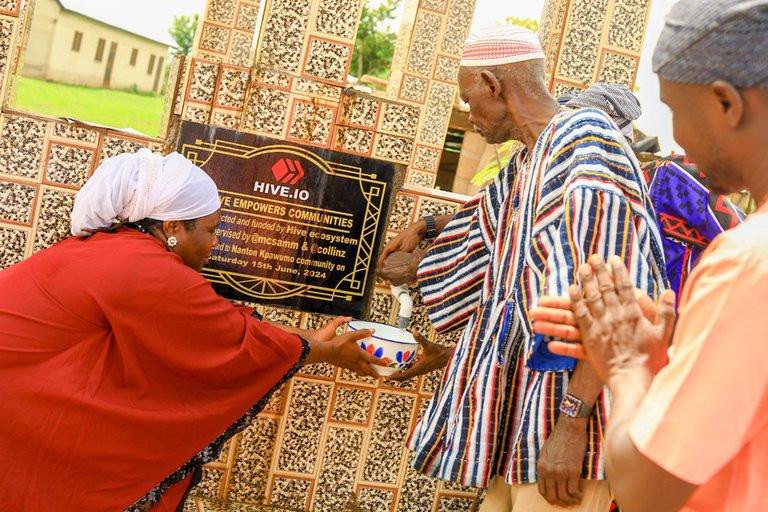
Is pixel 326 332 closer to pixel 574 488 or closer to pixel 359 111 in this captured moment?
pixel 359 111

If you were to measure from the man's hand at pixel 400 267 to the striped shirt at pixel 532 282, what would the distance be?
551mm

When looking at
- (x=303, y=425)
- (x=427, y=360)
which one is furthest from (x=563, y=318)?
(x=303, y=425)

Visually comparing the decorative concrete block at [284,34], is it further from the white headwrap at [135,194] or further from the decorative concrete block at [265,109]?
the white headwrap at [135,194]

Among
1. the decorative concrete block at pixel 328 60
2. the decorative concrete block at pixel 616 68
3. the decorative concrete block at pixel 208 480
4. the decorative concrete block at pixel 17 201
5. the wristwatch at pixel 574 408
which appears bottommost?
the decorative concrete block at pixel 208 480

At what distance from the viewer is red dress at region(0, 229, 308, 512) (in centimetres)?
300

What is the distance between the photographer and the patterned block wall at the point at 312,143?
12.1ft

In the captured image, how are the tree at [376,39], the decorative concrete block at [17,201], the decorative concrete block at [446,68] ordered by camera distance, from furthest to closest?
the tree at [376,39]
the decorative concrete block at [446,68]
the decorative concrete block at [17,201]

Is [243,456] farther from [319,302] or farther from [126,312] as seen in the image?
[126,312]

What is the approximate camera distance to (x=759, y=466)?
1382mm

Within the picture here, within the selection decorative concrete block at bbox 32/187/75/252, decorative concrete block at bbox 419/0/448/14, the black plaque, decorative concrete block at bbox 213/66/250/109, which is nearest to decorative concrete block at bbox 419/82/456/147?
decorative concrete block at bbox 419/0/448/14

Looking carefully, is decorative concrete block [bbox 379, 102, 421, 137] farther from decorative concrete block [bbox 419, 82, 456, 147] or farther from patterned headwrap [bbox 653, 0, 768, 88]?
decorative concrete block [bbox 419, 82, 456, 147]

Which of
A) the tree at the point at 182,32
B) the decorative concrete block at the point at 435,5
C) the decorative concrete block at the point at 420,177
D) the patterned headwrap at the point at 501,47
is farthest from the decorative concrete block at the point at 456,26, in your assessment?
the tree at the point at 182,32

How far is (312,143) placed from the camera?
12.6 ft

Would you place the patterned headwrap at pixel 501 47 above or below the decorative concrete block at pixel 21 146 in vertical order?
above
